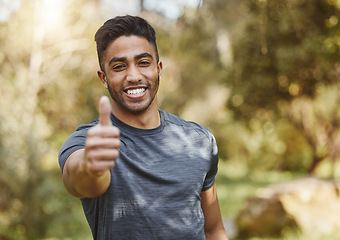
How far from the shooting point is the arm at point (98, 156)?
120 centimetres

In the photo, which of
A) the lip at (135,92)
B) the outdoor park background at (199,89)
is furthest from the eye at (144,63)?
the outdoor park background at (199,89)

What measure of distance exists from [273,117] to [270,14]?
2.35 meters

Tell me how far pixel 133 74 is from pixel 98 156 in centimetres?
64

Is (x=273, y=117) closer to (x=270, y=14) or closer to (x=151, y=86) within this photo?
(x=270, y=14)

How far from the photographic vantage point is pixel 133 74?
5.79ft

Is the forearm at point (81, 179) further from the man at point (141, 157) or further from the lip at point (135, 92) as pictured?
the lip at point (135, 92)

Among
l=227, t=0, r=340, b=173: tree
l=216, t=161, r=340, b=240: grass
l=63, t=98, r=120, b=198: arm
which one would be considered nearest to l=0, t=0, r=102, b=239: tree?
l=216, t=161, r=340, b=240: grass

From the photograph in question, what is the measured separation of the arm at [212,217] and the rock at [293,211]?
5.46 metres

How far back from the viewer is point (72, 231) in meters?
8.80

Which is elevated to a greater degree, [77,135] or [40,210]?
[77,135]

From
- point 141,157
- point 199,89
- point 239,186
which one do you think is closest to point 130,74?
point 141,157

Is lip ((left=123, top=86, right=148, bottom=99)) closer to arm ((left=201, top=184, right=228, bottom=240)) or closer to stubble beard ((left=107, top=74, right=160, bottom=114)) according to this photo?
stubble beard ((left=107, top=74, right=160, bottom=114))

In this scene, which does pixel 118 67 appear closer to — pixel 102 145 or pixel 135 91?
pixel 135 91

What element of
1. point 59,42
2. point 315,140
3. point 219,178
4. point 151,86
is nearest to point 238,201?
point 315,140
